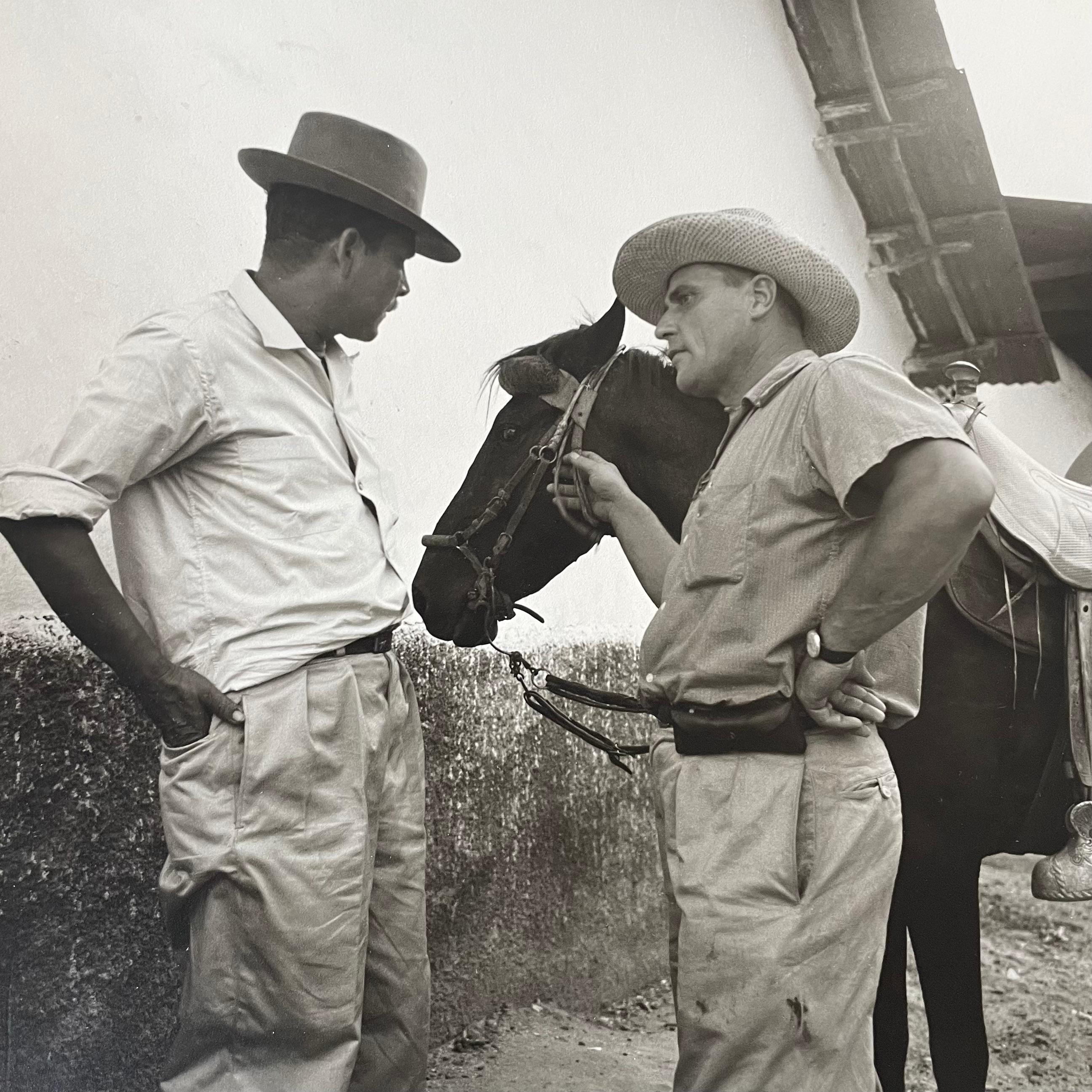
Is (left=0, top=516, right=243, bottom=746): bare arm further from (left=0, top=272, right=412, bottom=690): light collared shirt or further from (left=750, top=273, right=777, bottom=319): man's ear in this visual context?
(left=750, top=273, right=777, bottom=319): man's ear

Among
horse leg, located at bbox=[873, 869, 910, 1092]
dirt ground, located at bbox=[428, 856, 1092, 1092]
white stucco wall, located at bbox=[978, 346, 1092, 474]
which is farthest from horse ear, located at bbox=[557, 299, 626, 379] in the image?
white stucco wall, located at bbox=[978, 346, 1092, 474]

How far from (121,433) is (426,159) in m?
1.56

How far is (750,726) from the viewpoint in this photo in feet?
5.55

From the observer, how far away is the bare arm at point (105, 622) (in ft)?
5.76

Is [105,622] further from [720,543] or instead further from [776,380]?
[776,380]

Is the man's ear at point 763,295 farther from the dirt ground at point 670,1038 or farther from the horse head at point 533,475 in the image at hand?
the dirt ground at point 670,1038

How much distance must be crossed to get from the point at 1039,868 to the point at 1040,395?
11.9 ft

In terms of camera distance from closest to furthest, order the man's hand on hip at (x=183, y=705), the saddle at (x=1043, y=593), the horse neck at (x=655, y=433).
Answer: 1. the man's hand on hip at (x=183, y=705)
2. the horse neck at (x=655, y=433)
3. the saddle at (x=1043, y=593)

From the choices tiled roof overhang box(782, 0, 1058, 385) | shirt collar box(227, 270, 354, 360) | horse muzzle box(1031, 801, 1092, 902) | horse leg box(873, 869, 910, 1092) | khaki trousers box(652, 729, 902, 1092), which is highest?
tiled roof overhang box(782, 0, 1058, 385)

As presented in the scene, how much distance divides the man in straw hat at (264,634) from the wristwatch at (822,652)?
0.82 metres

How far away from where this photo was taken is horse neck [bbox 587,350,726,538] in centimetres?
233

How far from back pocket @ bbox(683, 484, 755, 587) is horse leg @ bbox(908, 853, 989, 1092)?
4.16 ft

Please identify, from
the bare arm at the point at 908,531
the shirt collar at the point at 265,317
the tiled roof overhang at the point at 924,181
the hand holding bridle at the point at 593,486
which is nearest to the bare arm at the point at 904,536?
the bare arm at the point at 908,531

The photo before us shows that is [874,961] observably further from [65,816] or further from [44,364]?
[44,364]
